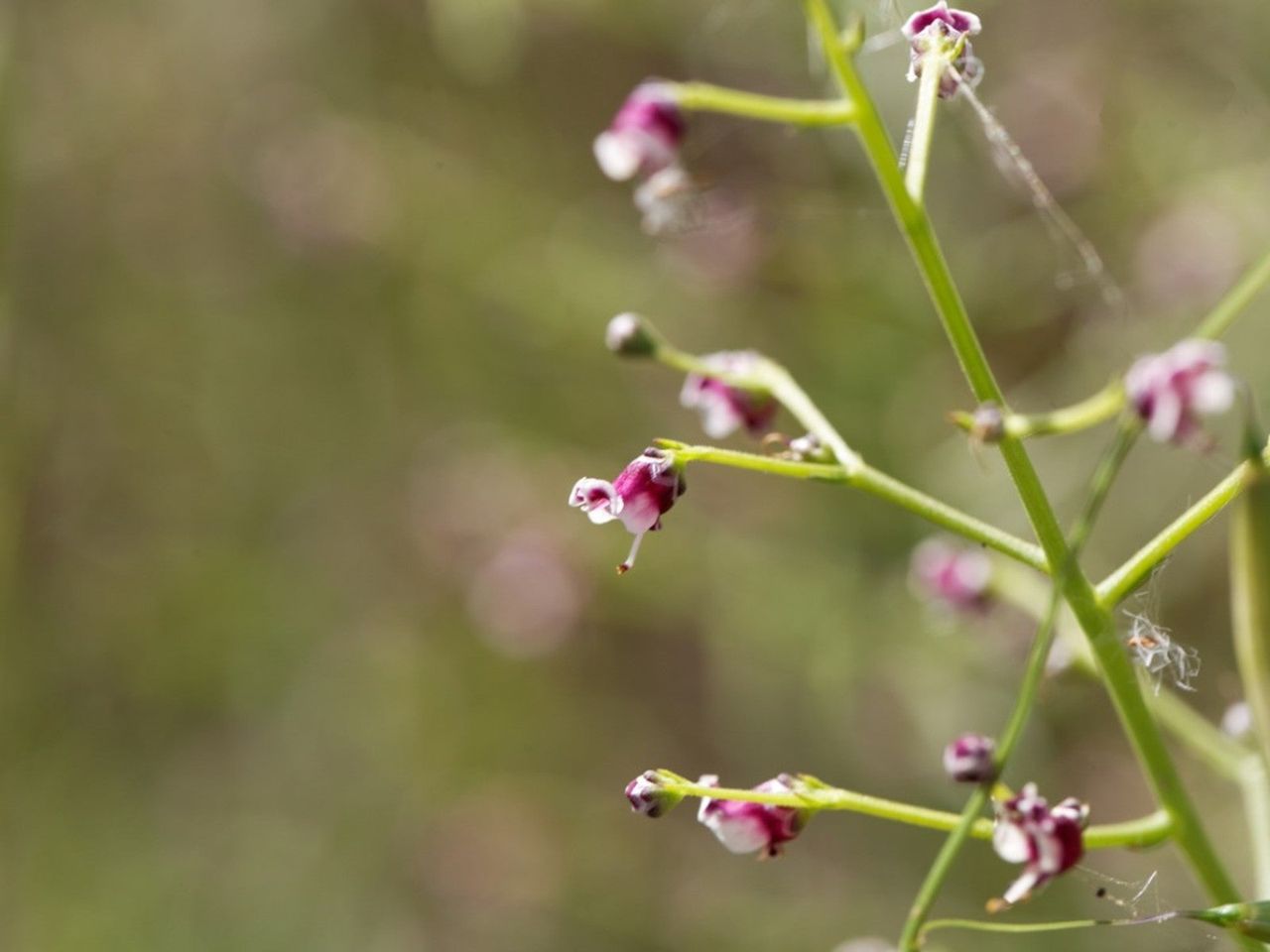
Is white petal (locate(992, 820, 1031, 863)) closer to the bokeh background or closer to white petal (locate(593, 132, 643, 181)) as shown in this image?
white petal (locate(593, 132, 643, 181))

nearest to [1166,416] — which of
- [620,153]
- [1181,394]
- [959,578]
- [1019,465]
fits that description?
[1181,394]

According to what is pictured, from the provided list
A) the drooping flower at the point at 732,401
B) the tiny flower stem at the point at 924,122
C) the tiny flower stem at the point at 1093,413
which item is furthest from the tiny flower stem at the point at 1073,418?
the drooping flower at the point at 732,401

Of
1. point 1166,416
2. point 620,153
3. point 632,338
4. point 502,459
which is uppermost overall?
point 502,459

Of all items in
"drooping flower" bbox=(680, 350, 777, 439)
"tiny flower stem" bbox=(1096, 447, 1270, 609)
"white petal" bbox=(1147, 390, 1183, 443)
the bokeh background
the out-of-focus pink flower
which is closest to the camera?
"white petal" bbox=(1147, 390, 1183, 443)

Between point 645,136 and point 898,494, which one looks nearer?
point 898,494

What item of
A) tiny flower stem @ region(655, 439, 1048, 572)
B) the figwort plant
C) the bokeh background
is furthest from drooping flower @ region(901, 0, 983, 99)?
the bokeh background

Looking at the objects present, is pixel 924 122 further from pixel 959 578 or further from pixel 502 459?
pixel 502 459
